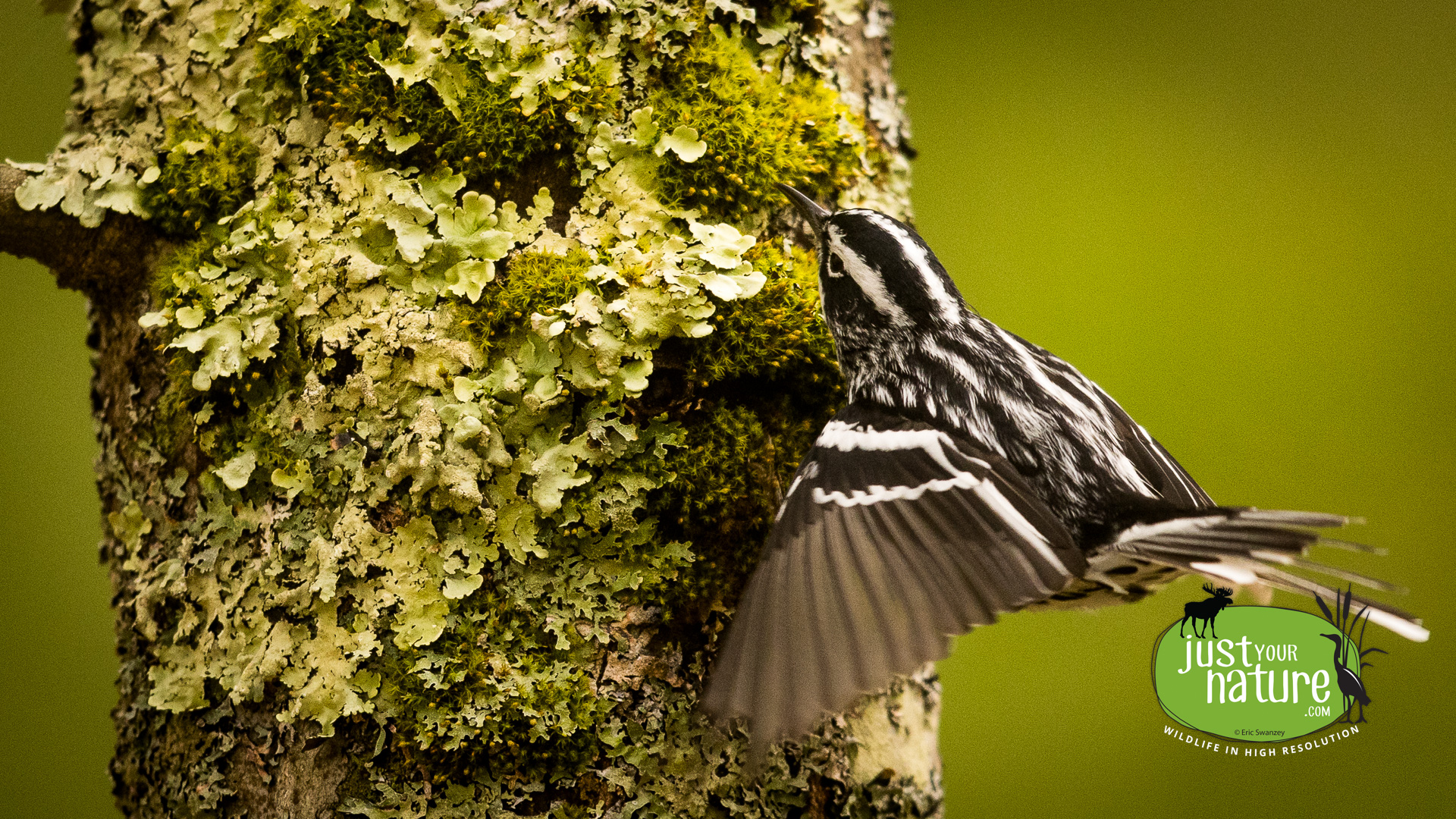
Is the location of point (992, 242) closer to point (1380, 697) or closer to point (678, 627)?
point (1380, 697)

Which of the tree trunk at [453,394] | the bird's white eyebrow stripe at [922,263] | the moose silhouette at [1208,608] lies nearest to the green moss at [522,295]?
the tree trunk at [453,394]

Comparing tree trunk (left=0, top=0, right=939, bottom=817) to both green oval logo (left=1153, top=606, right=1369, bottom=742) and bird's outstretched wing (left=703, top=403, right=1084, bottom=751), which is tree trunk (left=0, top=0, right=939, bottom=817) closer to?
bird's outstretched wing (left=703, top=403, right=1084, bottom=751)

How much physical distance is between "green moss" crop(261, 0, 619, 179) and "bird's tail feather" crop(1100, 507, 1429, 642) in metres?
1.10

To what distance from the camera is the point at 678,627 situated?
1.46m

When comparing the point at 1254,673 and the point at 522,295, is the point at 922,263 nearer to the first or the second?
the point at 522,295

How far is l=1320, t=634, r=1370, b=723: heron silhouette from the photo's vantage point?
1924 millimetres

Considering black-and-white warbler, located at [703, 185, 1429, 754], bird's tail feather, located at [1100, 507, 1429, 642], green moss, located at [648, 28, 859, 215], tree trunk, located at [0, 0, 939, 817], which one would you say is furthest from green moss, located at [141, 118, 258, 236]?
bird's tail feather, located at [1100, 507, 1429, 642]

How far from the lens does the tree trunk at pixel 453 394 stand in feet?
4.60

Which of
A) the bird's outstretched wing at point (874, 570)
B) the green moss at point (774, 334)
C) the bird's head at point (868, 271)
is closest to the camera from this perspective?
the bird's outstretched wing at point (874, 570)

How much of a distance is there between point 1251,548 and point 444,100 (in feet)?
4.54

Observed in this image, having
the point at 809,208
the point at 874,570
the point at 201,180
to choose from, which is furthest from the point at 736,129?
the point at 201,180

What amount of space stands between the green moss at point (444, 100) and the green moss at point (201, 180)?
0.19 metres

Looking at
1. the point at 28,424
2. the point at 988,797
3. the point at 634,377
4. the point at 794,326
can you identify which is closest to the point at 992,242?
the point at 988,797

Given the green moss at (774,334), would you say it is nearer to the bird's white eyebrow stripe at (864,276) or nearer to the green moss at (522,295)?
the bird's white eyebrow stripe at (864,276)
